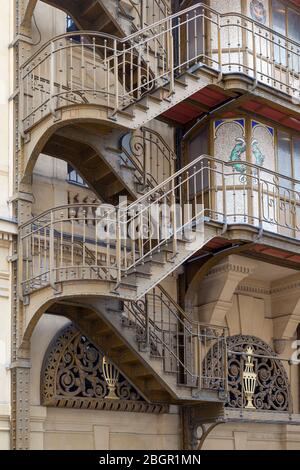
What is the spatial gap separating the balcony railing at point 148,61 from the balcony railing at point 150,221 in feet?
4.89

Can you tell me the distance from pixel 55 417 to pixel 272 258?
15.1 ft

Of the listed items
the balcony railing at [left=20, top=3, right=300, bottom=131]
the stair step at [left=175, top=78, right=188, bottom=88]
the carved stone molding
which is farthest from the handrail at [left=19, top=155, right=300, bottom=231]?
the carved stone molding

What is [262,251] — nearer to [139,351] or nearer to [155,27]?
[139,351]

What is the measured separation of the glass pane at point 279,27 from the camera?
675 inches

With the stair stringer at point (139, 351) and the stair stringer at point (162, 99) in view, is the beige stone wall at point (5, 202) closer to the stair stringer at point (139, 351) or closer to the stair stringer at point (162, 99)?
the stair stringer at point (139, 351)

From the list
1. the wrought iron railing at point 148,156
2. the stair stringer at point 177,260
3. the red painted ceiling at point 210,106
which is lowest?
the stair stringer at point 177,260

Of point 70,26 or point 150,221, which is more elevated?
point 70,26

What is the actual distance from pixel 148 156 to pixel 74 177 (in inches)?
60.7

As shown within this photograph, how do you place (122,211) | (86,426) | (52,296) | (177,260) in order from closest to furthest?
(52,296)
(122,211)
(177,260)
(86,426)

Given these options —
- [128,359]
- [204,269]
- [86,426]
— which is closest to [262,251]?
[204,269]

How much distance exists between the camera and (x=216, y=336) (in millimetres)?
15141

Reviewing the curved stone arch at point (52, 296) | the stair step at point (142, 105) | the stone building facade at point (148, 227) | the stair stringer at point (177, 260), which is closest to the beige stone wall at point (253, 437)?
the stone building facade at point (148, 227)

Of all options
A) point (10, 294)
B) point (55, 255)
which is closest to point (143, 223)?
point (55, 255)

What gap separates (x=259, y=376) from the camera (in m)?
16.6
